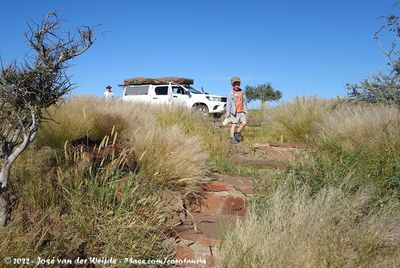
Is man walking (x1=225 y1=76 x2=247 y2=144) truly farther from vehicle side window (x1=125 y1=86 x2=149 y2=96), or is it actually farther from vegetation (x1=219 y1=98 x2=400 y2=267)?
vehicle side window (x1=125 y1=86 x2=149 y2=96)

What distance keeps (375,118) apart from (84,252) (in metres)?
4.98

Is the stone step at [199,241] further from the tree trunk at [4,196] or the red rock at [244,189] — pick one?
the tree trunk at [4,196]

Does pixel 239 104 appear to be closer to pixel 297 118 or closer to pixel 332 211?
pixel 297 118

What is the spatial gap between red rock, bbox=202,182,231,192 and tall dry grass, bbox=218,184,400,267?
149cm

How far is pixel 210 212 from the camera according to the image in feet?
16.2

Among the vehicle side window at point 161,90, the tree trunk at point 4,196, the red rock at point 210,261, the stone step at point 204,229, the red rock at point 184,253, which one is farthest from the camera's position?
the vehicle side window at point 161,90

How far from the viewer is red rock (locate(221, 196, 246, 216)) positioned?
496 centimetres

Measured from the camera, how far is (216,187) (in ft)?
17.1

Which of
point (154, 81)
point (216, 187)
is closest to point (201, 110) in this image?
point (216, 187)

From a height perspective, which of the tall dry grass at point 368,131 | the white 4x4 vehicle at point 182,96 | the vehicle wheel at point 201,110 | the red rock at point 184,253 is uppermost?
the white 4x4 vehicle at point 182,96

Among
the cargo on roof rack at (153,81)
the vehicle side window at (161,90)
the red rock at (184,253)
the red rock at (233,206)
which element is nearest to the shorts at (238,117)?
the red rock at (233,206)

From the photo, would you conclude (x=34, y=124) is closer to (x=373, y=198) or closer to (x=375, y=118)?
(x=373, y=198)

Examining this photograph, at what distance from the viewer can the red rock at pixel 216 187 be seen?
5176mm

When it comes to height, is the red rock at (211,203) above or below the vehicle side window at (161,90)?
below
